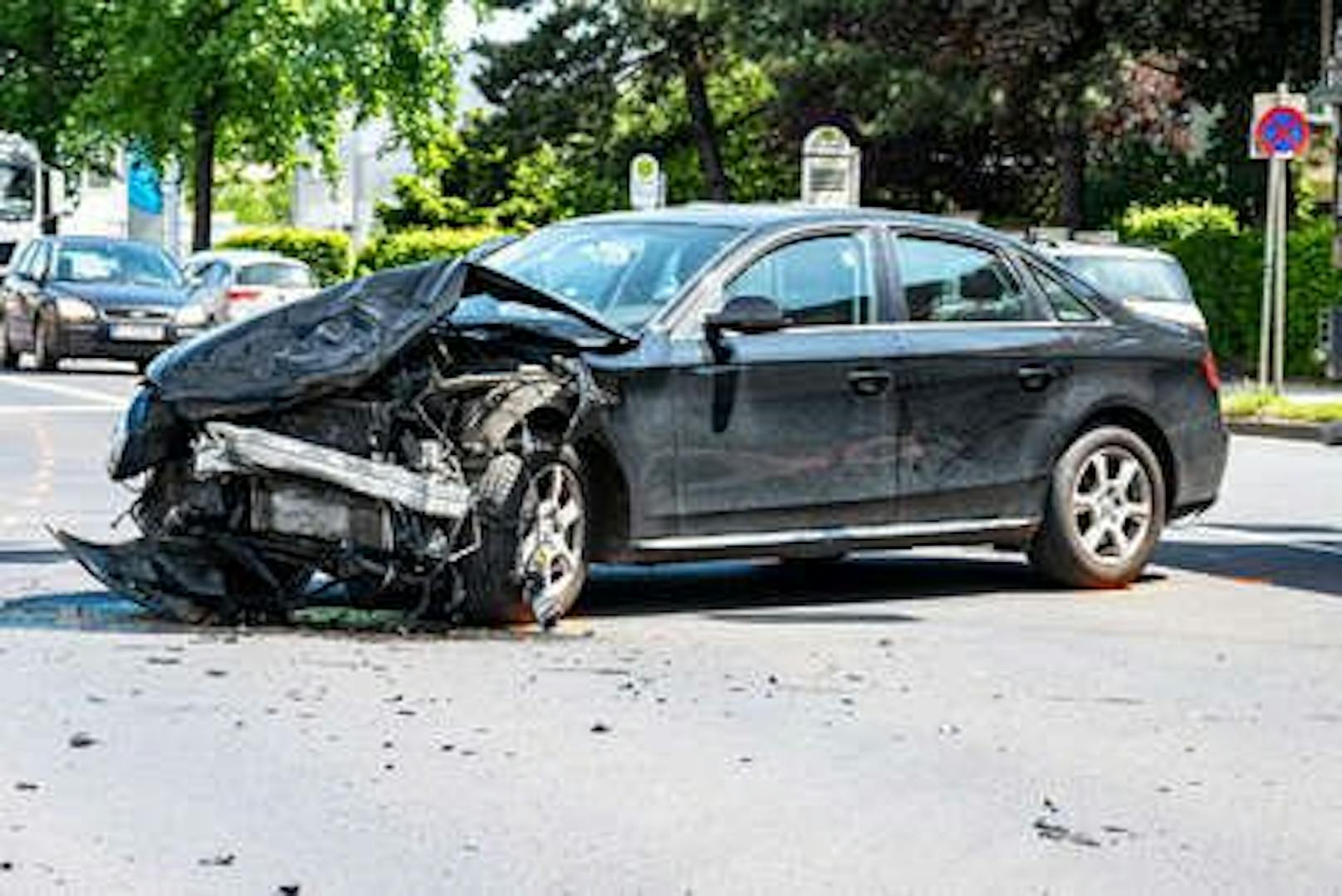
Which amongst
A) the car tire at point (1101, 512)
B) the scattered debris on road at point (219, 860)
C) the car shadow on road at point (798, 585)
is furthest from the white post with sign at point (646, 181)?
the scattered debris on road at point (219, 860)

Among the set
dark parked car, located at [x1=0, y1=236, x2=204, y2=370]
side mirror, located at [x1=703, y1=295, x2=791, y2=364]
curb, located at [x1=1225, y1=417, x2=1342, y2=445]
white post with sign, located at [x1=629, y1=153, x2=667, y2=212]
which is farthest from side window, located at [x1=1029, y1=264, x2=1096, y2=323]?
white post with sign, located at [x1=629, y1=153, x2=667, y2=212]

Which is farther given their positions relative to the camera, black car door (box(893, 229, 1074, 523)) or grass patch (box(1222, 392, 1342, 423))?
grass patch (box(1222, 392, 1342, 423))

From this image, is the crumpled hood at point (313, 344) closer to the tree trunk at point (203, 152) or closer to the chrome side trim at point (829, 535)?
the chrome side trim at point (829, 535)

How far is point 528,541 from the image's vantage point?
31.8 feet

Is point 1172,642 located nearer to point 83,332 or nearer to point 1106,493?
point 1106,493

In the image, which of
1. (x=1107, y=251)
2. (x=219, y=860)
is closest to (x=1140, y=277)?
(x=1107, y=251)

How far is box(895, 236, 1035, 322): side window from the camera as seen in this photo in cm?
1121

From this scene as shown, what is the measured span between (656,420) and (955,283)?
5.94ft

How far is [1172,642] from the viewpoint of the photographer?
10.1 m

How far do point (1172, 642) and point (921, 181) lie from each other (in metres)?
41.3

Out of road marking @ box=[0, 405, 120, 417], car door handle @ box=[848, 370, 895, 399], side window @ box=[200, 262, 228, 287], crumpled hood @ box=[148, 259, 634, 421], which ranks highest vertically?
side window @ box=[200, 262, 228, 287]

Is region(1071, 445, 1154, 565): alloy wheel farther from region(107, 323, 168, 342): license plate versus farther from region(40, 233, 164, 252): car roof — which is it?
region(40, 233, 164, 252): car roof

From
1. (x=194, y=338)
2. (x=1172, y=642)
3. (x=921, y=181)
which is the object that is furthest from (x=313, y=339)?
(x=921, y=181)

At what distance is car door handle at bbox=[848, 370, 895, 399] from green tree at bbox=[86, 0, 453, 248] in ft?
133
